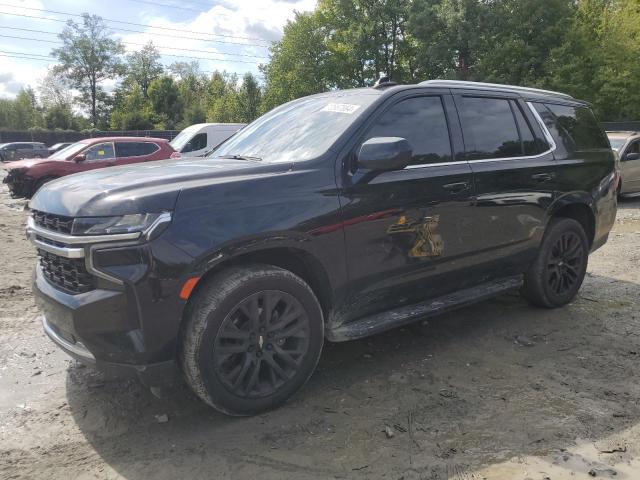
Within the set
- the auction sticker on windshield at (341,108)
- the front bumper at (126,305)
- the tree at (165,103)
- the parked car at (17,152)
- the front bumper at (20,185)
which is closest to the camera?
the front bumper at (126,305)

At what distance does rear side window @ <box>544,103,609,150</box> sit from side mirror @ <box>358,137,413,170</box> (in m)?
2.34

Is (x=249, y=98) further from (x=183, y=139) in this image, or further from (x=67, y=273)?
(x=67, y=273)

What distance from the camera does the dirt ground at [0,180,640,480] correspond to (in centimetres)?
268

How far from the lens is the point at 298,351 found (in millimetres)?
3166

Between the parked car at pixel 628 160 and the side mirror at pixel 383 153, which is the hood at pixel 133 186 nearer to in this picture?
the side mirror at pixel 383 153

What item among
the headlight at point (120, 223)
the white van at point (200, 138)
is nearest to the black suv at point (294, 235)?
the headlight at point (120, 223)

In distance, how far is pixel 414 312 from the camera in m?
3.72

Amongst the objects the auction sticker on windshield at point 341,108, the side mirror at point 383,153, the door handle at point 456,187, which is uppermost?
the auction sticker on windshield at point 341,108

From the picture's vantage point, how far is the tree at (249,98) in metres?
45.8

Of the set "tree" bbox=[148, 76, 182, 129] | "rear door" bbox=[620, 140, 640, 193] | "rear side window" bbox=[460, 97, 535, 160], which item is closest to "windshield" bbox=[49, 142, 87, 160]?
"rear side window" bbox=[460, 97, 535, 160]

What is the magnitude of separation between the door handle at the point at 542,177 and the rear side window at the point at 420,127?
103 centimetres

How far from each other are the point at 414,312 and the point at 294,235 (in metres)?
1.17

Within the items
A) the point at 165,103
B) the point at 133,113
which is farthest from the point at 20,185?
the point at 165,103

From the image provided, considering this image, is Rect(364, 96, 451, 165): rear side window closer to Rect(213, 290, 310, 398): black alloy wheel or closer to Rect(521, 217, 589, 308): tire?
Rect(213, 290, 310, 398): black alloy wheel
